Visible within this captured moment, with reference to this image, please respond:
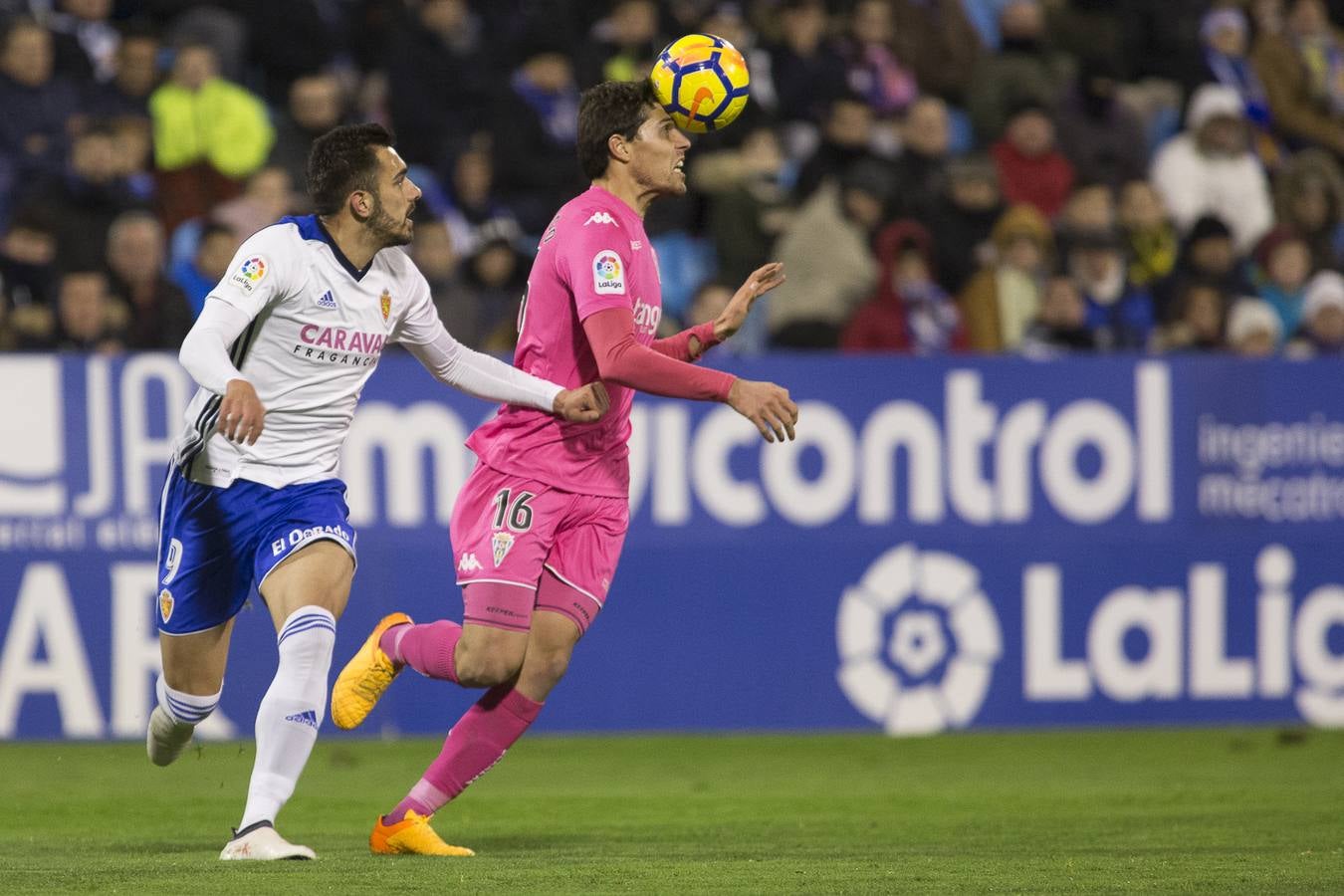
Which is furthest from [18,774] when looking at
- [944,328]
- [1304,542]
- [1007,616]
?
[1304,542]

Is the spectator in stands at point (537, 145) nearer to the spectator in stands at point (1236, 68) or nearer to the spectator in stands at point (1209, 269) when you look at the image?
the spectator in stands at point (1209, 269)

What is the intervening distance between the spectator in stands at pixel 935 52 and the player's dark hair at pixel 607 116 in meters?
8.52

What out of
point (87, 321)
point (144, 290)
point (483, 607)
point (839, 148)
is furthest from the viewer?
point (839, 148)

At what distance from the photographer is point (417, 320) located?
7023 millimetres

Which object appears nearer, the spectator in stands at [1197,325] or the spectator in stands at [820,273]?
the spectator in stands at [820,273]

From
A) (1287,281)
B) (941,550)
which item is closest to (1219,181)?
(1287,281)

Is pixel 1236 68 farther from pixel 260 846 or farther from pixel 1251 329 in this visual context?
pixel 260 846

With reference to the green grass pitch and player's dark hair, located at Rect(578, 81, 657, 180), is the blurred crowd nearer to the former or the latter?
the green grass pitch

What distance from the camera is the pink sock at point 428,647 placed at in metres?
6.83

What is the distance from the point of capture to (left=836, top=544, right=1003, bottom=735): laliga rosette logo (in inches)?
426

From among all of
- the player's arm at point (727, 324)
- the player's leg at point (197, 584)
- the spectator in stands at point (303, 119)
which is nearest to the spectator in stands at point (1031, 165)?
the spectator in stands at point (303, 119)

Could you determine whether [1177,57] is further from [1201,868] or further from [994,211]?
[1201,868]

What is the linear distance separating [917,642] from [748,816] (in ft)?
8.91

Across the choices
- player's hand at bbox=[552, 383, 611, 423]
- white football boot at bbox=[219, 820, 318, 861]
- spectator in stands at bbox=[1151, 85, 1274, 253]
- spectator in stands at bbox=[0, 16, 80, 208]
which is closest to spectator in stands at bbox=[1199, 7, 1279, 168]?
spectator in stands at bbox=[1151, 85, 1274, 253]
